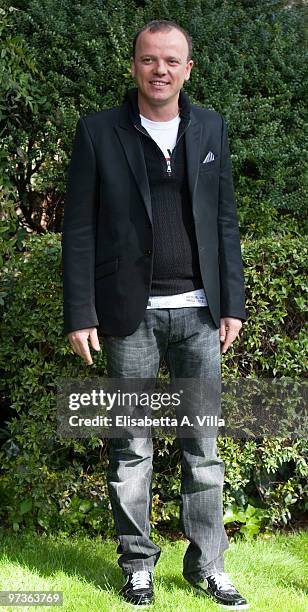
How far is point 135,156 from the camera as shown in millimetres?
3262

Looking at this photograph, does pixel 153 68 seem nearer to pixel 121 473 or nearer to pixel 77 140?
pixel 77 140

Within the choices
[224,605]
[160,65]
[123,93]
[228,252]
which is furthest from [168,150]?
[123,93]

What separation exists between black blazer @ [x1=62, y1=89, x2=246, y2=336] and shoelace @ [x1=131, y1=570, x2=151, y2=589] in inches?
39.1

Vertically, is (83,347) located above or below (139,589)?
above

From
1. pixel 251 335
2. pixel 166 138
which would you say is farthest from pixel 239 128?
pixel 166 138

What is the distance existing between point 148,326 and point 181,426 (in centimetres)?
45

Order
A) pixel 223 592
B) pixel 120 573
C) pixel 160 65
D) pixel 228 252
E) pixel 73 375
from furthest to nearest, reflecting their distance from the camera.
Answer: pixel 73 375, pixel 120 573, pixel 228 252, pixel 223 592, pixel 160 65

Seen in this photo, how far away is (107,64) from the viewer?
5.30 m

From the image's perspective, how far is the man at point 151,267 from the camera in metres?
3.24

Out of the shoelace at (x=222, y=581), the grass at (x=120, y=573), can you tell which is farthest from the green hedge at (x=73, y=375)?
the shoelace at (x=222, y=581)

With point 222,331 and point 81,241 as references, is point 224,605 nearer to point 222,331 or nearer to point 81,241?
point 222,331

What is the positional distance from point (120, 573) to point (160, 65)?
7.16 feet

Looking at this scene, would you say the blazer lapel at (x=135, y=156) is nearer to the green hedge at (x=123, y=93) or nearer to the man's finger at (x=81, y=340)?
the man's finger at (x=81, y=340)

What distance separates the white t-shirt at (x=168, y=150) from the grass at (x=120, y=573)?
3.93 ft
